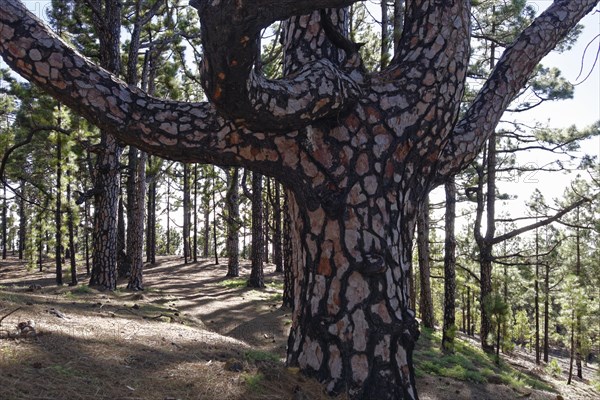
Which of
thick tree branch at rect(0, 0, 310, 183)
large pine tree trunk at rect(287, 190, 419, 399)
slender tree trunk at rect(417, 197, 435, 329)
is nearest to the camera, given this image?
thick tree branch at rect(0, 0, 310, 183)

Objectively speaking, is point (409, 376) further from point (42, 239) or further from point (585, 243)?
point (585, 243)

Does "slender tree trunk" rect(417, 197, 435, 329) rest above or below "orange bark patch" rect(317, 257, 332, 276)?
below

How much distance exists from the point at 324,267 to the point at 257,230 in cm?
1309

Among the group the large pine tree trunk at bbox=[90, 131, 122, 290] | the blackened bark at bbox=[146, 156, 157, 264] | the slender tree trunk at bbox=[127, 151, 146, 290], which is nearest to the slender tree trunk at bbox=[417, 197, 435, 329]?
the large pine tree trunk at bbox=[90, 131, 122, 290]

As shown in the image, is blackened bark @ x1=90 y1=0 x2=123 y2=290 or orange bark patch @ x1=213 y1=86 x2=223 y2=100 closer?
orange bark patch @ x1=213 y1=86 x2=223 y2=100

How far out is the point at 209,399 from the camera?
2.75 metres

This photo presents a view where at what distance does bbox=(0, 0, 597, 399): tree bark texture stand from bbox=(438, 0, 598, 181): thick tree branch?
54 centimetres

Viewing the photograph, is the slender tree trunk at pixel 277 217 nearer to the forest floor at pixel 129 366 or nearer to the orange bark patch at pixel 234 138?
the forest floor at pixel 129 366

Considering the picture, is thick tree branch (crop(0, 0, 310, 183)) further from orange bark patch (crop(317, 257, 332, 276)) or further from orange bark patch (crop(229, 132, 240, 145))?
orange bark patch (crop(317, 257, 332, 276))

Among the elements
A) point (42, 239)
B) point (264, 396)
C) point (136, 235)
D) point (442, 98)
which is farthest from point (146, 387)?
point (42, 239)

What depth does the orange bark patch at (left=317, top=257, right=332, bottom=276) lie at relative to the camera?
10.7 feet

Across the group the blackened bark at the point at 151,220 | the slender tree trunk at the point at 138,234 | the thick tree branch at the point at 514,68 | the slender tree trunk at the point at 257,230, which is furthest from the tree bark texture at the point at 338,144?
the blackened bark at the point at 151,220

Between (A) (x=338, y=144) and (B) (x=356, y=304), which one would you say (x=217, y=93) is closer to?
(A) (x=338, y=144)

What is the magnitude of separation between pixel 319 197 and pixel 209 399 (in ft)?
4.88
